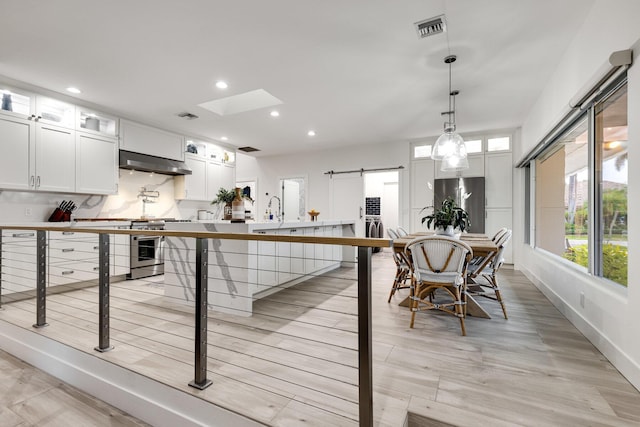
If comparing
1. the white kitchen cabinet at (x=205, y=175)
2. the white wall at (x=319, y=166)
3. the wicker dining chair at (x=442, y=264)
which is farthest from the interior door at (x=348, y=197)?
the wicker dining chair at (x=442, y=264)

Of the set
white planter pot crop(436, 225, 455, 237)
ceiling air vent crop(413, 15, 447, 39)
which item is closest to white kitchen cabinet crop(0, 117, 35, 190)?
ceiling air vent crop(413, 15, 447, 39)

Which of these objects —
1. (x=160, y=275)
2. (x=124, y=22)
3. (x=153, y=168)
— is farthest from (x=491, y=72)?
(x=160, y=275)

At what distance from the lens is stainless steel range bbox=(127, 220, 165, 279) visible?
14.8ft

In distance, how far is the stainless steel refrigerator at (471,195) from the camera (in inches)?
235

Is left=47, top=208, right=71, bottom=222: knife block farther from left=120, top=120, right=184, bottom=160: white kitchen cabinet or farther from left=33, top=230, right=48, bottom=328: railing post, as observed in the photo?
left=33, top=230, right=48, bottom=328: railing post

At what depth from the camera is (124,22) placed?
2559 mm

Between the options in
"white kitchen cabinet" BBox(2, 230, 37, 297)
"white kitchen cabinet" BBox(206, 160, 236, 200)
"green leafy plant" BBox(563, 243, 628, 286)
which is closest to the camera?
"green leafy plant" BBox(563, 243, 628, 286)

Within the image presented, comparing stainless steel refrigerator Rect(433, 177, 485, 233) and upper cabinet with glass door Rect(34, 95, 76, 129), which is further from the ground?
upper cabinet with glass door Rect(34, 95, 76, 129)

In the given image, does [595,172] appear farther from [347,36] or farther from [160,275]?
[160,275]

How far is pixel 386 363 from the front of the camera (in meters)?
1.97

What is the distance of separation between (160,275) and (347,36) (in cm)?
450

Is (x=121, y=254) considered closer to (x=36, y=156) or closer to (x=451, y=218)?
(x=36, y=156)

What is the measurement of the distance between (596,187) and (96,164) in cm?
592

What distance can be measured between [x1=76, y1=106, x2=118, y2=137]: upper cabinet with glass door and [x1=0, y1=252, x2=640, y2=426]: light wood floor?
2.52 meters
